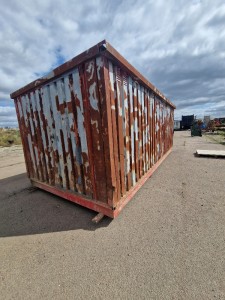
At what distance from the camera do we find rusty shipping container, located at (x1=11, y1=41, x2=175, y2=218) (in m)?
2.37

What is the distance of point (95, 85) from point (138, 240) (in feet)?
7.58

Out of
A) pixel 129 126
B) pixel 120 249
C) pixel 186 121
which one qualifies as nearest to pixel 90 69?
pixel 129 126

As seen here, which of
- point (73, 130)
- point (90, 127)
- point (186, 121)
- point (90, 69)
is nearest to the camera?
point (90, 69)

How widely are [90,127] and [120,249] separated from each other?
5.95 feet

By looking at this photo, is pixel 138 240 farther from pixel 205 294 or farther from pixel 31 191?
pixel 31 191

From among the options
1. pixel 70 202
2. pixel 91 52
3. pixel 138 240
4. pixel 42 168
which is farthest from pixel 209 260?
pixel 42 168

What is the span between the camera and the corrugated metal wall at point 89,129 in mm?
2393

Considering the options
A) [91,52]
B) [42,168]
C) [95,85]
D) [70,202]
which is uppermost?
[91,52]

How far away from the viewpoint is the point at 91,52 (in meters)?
2.20

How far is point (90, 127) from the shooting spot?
256 centimetres

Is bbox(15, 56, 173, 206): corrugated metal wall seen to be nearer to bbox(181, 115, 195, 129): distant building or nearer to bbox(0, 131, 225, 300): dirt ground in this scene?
bbox(0, 131, 225, 300): dirt ground

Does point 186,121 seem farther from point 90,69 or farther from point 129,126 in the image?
point 90,69

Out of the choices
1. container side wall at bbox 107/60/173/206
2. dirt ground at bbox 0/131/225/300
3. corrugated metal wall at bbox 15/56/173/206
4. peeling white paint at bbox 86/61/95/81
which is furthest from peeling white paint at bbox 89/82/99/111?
dirt ground at bbox 0/131/225/300

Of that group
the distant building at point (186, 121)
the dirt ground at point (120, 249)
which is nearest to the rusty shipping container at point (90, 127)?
the dirt ground at point (120, 249)
